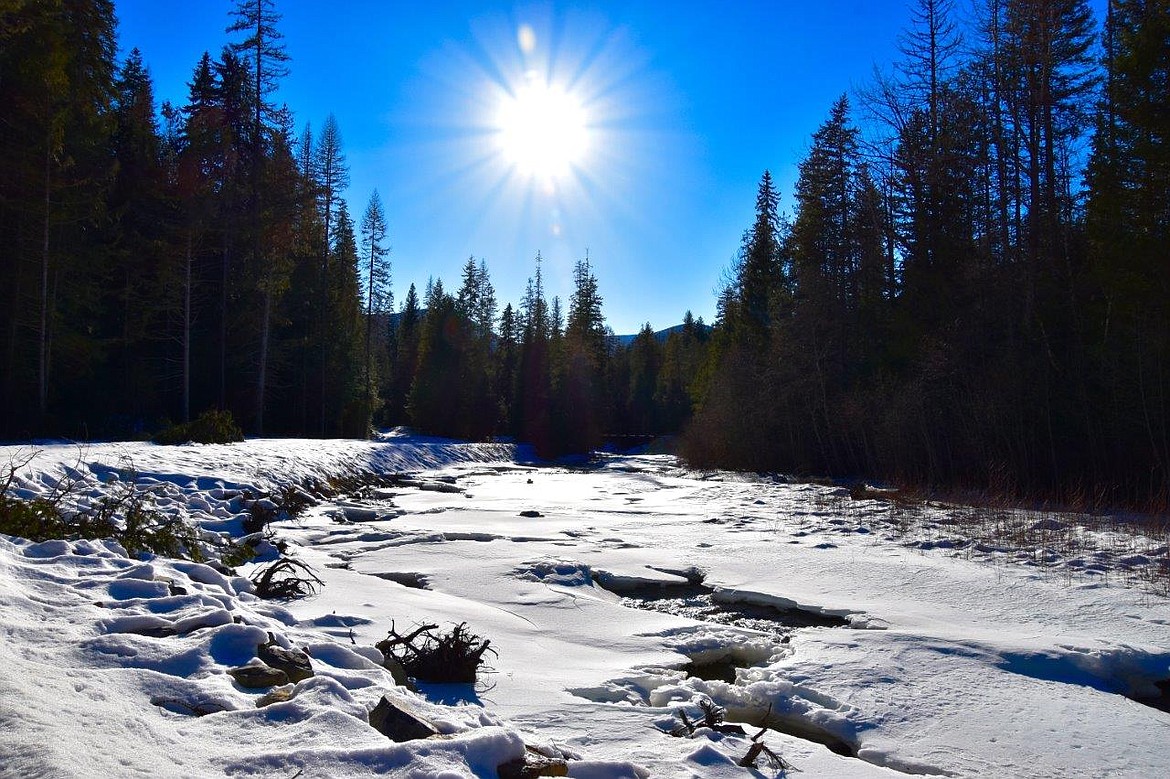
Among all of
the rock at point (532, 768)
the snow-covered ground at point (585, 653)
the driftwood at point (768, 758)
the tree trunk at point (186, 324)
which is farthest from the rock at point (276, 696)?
the tree trunk at point (186, 324)

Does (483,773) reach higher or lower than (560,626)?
higher

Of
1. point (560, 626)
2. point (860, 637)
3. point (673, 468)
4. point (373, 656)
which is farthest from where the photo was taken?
point (673, 468)

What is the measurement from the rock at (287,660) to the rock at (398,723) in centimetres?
58

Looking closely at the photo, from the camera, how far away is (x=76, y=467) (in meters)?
7.38

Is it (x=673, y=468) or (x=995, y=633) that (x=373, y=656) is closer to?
(x=995, y=633)

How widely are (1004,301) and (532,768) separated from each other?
18612 mm

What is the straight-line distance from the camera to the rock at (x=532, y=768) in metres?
2.49

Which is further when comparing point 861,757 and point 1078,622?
point 1078,622

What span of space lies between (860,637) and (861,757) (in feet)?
6.23

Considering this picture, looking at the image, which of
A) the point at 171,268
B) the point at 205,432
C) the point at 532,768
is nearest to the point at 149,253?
the point at 171,268

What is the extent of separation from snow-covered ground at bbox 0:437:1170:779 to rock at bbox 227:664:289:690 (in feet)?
0.28

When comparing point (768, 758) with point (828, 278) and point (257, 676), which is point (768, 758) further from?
point (828, 278)

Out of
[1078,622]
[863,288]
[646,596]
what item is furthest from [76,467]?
[863,288]

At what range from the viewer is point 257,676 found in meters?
3.01
